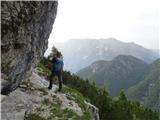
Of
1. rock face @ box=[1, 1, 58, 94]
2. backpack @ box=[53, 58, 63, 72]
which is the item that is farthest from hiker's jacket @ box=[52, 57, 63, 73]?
rock face @ box=[1, 1, 58, 94]

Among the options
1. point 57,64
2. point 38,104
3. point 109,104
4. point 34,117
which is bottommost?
point 109,104

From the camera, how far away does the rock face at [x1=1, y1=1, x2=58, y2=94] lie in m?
14.5

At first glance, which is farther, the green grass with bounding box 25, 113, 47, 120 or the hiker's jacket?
the hiker's jacket

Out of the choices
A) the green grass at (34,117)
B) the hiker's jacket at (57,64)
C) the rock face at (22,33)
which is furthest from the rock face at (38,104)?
the rock face at (22,33)

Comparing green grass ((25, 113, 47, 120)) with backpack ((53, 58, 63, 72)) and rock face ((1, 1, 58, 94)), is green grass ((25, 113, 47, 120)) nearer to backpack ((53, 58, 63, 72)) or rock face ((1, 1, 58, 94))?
rock face ((1, 1, 58, 94))

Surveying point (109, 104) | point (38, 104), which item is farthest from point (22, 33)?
point (109, 104)

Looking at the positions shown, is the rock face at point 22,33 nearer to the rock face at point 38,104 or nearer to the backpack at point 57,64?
the rock face at point 38,104

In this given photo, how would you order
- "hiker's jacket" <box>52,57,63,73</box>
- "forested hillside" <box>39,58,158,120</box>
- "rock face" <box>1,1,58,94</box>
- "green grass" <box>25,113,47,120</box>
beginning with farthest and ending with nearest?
"forested hillside" <box>39,58,158,120</box> → "hiker's jacket" <box>52,57,63,73</box> → "green grass" <box>25,113,47,120</box> → "rock face" <box>1,1,58,94</box>

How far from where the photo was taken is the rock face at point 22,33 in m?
14.5

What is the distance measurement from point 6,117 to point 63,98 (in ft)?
26.1

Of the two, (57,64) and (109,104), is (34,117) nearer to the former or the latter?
(57,64)

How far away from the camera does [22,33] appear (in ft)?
52.1

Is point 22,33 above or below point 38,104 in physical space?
above

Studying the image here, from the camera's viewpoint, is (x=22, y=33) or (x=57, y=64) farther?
(x=57, y=64)
